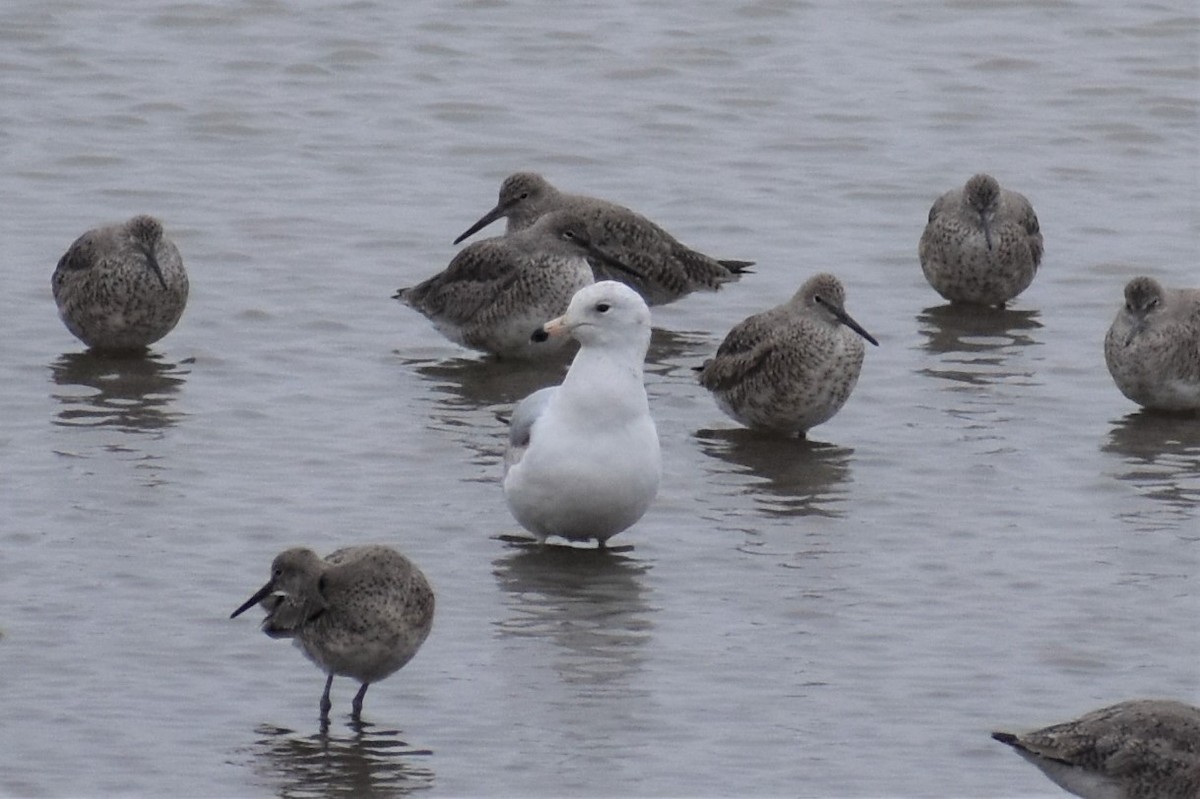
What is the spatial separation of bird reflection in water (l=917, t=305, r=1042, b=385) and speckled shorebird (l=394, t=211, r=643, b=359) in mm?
1777

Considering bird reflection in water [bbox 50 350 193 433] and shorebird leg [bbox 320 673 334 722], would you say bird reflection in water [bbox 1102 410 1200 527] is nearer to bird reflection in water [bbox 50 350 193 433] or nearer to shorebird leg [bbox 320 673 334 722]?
shorebird leg [bbox 320 673 334 722]

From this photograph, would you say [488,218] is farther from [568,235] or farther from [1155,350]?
[1155,350]

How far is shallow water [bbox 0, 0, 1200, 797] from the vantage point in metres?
9.74

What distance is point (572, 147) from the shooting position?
63.4 ft

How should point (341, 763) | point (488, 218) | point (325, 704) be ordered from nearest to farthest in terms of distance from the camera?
point (341, 763) → point (325, 704) → point (488, 218)

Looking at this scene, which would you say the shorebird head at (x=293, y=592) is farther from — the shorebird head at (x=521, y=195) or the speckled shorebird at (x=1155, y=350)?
the shorebird head at (x=521, y=195)

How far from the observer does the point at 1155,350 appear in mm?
13703

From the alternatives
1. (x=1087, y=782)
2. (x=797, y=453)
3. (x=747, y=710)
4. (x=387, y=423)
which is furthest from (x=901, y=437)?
(x=1087, y=782)

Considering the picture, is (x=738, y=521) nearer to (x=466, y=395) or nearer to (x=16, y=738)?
(x=466, y=395)

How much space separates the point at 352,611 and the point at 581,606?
169 cm

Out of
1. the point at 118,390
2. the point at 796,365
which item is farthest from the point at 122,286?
the point at 796,365

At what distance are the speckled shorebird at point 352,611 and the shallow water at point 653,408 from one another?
245 mm

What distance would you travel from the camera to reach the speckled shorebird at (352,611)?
31.2 ft

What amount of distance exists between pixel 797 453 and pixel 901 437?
1.68 feet
